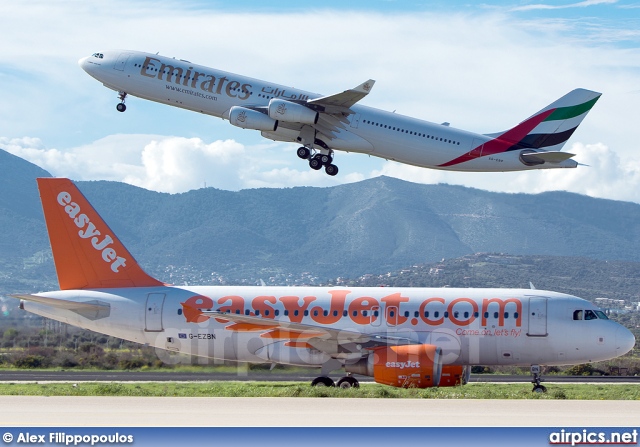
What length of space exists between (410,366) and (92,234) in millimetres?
12419

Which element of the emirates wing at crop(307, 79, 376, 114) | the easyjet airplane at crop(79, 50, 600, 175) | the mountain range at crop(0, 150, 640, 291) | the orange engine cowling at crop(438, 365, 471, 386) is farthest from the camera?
the mountain range at crop(0, 150, 640, 291)

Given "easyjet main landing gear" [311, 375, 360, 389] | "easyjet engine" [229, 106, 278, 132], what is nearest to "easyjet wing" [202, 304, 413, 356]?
"easyjet main landing gear" [311, 375, 360, 389]

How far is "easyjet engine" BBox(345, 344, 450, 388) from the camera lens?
98.9 ft

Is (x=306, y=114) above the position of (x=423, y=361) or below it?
above

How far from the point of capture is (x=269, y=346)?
32656 mm

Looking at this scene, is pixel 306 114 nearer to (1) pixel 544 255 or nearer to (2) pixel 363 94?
(2) pixel 363 94

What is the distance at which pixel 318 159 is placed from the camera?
4031 centimetres

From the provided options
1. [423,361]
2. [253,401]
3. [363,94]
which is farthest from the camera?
[363,94]

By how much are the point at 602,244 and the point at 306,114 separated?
10490cm

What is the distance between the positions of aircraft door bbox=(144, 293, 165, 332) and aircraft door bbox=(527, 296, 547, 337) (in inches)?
473

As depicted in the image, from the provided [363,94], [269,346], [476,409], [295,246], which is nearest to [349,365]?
[269,346]

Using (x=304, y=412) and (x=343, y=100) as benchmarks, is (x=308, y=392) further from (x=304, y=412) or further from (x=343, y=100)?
(x=343, y=100)
